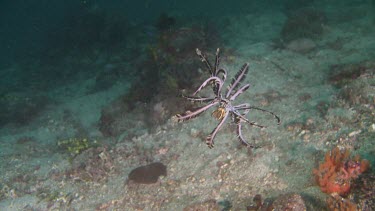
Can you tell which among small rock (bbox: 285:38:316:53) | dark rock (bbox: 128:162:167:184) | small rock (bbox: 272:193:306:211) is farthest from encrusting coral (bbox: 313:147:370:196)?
small rock (bbox: 285:38:316:53)

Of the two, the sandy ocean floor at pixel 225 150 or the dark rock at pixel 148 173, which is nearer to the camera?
the sandy ocean floor at pixel 225 150

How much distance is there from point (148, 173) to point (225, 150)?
1610mm

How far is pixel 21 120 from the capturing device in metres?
11.5

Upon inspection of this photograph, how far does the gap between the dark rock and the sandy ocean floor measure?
88 millimetres

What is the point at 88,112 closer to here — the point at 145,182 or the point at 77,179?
the point at 77,179

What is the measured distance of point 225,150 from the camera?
618 centimetres

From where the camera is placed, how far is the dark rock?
19.4 feet

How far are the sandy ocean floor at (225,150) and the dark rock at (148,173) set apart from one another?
9 centimetres

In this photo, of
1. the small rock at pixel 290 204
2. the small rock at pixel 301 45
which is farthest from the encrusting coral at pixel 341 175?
the small rock at pixel 301 45

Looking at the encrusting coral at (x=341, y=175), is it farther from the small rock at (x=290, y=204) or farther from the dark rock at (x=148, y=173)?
Result: the dark rock at (x=148, y=173)

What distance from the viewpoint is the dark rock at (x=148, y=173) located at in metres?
5.91

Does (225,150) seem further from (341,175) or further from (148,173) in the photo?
(341,175)

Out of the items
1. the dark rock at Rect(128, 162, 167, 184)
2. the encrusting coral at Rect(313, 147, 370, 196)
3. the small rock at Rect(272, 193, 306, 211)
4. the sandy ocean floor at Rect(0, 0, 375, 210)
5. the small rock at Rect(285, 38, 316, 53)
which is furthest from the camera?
the small rock at Rect(285, 38, 316, 53)

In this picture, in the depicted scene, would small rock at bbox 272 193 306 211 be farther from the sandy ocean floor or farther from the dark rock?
the dark rock
